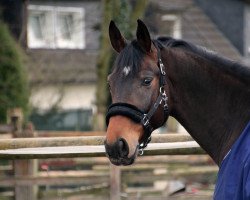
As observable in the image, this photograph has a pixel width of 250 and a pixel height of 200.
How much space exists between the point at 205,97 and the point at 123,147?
67 centimetres

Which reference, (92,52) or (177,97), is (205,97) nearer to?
(177,97)

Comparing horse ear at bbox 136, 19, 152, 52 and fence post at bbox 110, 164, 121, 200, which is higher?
horse ear at bbox 136, 19, 152, 52

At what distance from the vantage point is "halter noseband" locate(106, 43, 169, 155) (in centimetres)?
462

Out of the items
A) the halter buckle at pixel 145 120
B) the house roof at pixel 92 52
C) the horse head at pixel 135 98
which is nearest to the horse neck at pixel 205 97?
the horse head at pixel 135 98

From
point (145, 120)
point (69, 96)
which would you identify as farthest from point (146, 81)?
point (69, 96)

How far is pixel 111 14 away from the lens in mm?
15258

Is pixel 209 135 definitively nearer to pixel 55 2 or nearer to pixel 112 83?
pixel 112 83

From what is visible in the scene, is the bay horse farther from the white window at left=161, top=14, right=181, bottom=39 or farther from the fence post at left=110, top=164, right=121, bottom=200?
the white window at left=161, top=14, right=181, bottom=39

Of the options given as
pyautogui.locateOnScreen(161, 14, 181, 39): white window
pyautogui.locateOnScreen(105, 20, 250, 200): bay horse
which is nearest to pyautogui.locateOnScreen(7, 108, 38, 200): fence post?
pyautogui.locateOnScreen(105, 20, 250, 200): bay horse

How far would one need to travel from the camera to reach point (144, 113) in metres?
4.72

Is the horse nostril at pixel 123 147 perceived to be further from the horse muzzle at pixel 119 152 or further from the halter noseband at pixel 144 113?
the halter noseband at pixel 144 113

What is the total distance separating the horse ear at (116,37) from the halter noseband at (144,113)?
8.8 inches

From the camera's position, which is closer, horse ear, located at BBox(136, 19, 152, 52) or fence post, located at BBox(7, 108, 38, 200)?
horse ear, located at BBox(136, 19, 152, 52)

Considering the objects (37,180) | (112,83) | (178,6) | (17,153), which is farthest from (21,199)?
(178,6)
